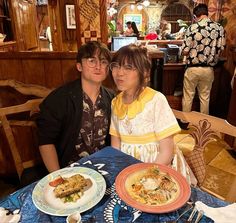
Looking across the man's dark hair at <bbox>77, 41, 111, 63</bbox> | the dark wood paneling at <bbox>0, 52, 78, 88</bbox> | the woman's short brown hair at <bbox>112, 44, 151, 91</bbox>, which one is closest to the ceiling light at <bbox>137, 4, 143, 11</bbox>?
the dark wood paneling at <bbox>0, 52, 78, 88</bbox>

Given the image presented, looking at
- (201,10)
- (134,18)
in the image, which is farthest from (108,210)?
(134,18)

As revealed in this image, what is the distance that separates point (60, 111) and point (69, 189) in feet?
2.16

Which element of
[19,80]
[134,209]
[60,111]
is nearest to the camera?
[134,209]

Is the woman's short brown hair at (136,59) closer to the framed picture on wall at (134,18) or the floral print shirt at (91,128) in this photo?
the floral print shirt at (91,128)

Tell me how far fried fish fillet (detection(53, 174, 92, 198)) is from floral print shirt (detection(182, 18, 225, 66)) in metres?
2.85

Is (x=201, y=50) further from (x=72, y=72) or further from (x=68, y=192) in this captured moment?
(x=68, y=192)

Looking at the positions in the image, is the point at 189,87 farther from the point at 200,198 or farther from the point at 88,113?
the point at 200,198

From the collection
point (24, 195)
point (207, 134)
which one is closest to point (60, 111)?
point (24, 195)

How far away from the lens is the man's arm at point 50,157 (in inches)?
56.5

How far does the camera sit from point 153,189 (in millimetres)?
857

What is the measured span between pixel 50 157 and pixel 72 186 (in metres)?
0.61

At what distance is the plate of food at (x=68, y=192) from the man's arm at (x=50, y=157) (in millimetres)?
479

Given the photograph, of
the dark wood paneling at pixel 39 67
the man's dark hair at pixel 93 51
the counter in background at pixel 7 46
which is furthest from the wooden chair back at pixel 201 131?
the counter in background at pixel 7 46

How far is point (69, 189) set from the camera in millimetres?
871
